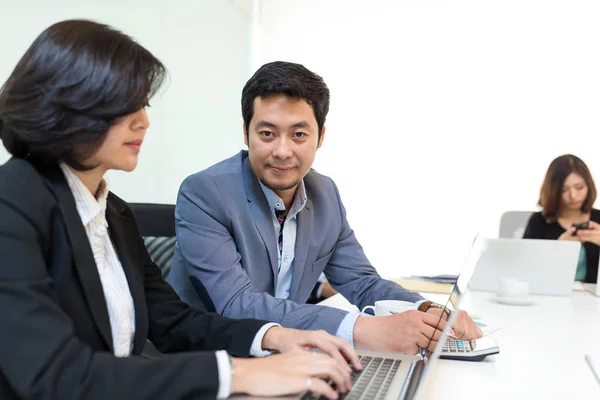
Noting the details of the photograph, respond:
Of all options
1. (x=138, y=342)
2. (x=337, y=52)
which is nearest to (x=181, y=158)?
(x=337, y=52)

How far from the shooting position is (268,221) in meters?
1.90

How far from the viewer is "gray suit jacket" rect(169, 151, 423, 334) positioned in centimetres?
164

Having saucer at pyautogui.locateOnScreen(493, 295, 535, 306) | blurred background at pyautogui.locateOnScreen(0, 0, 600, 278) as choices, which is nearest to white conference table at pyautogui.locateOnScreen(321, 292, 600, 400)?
saucer at pyautogui.locateOnScreen(493, 295, 535, 306)

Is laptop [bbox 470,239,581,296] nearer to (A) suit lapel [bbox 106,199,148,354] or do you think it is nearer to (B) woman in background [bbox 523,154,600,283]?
(B) woman in background [bbox 523,154,600,283]

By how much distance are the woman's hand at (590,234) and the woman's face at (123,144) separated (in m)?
Answer: 2.76

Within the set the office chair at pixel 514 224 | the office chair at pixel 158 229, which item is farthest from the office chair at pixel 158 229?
the office chair at pixel 514 224

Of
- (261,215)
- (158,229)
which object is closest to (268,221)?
(261,215)

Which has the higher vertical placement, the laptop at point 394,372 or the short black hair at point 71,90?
the short black hair at point 71,90

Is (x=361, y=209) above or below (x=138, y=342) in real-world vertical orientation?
below

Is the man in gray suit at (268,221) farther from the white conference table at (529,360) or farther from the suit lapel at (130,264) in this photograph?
the suit lapel at (130,264)

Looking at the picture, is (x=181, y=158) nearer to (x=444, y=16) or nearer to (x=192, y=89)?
(x=192, y=89)

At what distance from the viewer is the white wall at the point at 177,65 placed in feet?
9.26

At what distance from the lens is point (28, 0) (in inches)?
109

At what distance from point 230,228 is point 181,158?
2.36m
